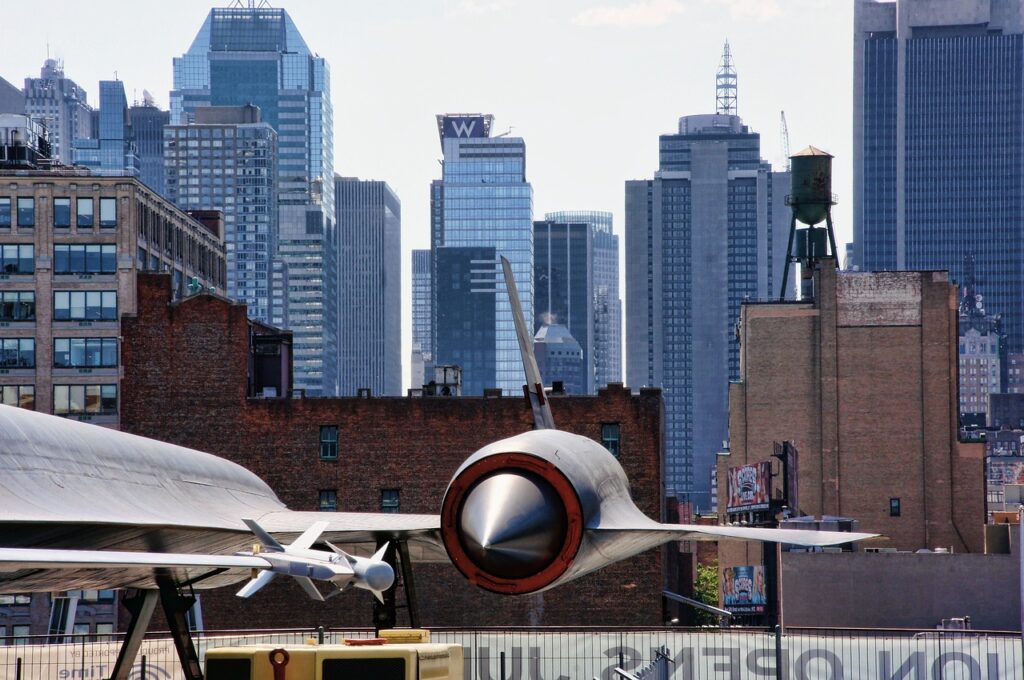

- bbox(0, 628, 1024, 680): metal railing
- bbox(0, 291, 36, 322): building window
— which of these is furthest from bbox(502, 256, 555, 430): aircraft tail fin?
bbox(0, 291, 36, 322): building window

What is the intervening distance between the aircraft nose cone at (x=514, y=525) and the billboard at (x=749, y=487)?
75469 mm

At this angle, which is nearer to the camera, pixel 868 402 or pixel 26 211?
pixel 26 211

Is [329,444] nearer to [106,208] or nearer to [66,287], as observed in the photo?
[66,287]

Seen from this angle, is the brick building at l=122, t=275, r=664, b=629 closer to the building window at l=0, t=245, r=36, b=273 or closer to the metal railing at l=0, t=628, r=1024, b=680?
the building window at l=0, t=245, r=36, b=273

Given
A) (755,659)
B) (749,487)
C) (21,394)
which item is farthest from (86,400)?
(755,659)

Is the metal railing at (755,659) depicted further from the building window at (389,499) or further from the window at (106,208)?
the window at (106,208)

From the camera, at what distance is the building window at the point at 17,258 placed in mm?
97688

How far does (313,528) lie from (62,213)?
246 feet

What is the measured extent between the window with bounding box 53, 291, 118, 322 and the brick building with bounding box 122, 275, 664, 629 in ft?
70.0

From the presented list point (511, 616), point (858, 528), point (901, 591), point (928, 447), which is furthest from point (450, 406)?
point (928, 447)

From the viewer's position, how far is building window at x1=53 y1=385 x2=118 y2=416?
315ft

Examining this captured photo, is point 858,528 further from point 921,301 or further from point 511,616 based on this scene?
point 511,616

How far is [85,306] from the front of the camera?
3831 inches

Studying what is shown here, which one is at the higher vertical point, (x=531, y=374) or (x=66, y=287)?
(x=66, y=287)
